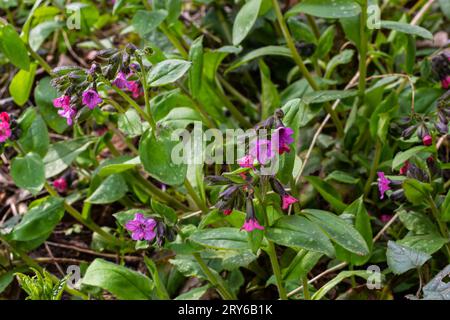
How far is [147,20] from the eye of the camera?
8.21 ft

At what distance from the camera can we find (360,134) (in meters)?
2.60

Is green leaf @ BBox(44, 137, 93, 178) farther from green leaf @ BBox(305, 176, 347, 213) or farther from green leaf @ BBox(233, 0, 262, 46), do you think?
green leaf @ BBox(305, 176, 347, 213)

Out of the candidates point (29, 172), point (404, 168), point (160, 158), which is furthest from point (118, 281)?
point (404, 168)

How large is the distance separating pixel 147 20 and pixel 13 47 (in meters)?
0.49

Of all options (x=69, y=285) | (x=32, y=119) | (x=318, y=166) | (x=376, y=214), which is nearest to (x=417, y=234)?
(x=376, y=214)

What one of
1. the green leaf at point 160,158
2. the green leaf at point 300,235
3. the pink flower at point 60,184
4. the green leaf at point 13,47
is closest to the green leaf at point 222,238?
the green leaf at point 300,235

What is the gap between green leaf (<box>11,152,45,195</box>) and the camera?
239 cm

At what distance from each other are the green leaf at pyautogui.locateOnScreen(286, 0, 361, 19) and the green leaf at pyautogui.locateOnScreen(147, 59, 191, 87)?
66 centimetres

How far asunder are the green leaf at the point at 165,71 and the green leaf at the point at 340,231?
1.84 feet

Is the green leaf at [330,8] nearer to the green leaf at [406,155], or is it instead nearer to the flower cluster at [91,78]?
the green leaf at [406,155]

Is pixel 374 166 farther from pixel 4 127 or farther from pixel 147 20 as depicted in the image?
pixel 4 127

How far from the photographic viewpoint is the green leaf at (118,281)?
7.06ft

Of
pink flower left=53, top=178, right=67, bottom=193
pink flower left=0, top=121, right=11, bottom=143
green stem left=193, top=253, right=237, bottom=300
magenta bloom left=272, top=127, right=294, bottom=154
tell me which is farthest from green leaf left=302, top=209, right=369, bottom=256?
pink flower left=53, top=178, right=67, bottom=193

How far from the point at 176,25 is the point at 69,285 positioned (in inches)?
45.6
